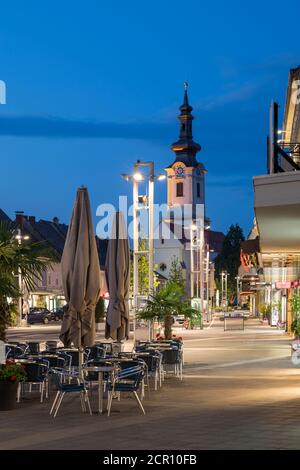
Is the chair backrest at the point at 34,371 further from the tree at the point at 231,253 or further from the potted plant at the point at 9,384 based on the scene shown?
the tree at the point at 231,253

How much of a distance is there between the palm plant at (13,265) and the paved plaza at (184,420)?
5.91 ft

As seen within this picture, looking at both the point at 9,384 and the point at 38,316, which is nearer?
the point at 9,384

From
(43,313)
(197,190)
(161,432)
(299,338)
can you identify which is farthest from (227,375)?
(197,190)

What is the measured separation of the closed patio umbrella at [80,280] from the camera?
1677 centimetres

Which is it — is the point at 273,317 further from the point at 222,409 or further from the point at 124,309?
the point at 222,409

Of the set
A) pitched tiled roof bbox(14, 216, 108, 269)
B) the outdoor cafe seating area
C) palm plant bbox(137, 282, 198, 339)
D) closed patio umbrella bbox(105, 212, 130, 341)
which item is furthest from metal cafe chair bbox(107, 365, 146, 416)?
pitched tiled roof bbox(14, 216, 108, 269)

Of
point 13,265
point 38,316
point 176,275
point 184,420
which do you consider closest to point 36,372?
point 13,265

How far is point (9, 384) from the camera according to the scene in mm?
14766

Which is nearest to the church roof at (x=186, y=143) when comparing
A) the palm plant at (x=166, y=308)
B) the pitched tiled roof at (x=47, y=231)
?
the pitched tiled roof at (x=47, y=231)

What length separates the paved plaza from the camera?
1129cm

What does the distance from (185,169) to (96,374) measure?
4963 inches

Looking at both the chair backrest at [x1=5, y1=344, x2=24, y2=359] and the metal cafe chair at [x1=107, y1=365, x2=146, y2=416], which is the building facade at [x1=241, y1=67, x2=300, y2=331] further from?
the chair backrest at [x1=5, y1=344, x2=24, y2=359]

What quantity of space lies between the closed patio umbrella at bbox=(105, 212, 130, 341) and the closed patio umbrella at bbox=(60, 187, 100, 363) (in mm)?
3621

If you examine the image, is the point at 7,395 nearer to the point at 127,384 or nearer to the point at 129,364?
the point at 127,384
